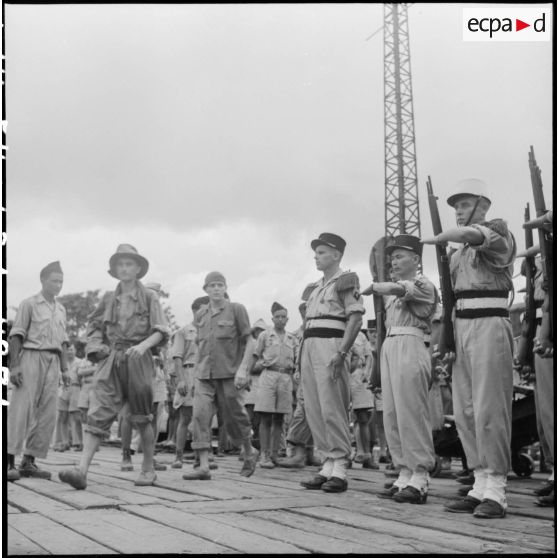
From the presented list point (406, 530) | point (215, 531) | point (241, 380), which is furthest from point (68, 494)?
point (406, 530)

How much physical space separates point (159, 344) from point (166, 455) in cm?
528

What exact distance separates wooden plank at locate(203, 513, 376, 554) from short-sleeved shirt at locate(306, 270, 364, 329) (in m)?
2.07

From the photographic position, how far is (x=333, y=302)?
588cm

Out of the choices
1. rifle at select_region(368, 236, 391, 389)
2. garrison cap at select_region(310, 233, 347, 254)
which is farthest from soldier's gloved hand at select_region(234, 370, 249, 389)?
garrison cap at select_region(310, 233, 347, 254)

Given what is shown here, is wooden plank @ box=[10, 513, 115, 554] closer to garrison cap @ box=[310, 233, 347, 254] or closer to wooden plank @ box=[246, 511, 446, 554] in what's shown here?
wooden plank @ box=[246, 511, 446, 554]

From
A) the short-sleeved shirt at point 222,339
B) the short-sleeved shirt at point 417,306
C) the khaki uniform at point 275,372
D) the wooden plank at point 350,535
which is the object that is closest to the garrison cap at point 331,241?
the short-sleeved shirt at point 417,306

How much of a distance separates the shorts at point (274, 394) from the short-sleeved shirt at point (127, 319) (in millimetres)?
3159

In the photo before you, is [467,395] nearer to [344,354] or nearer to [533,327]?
[533,327]

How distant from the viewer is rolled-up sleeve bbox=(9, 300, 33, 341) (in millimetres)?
6762

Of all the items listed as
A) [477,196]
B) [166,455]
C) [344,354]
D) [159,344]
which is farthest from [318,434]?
[166,455]

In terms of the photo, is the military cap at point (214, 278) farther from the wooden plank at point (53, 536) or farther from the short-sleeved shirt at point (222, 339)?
the wooden plank at point (53, 536)

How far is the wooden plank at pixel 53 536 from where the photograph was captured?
3.13 m

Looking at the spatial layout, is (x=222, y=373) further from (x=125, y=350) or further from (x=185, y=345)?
(x=185, y=345)

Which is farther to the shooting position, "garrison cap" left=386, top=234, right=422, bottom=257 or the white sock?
the white sock
